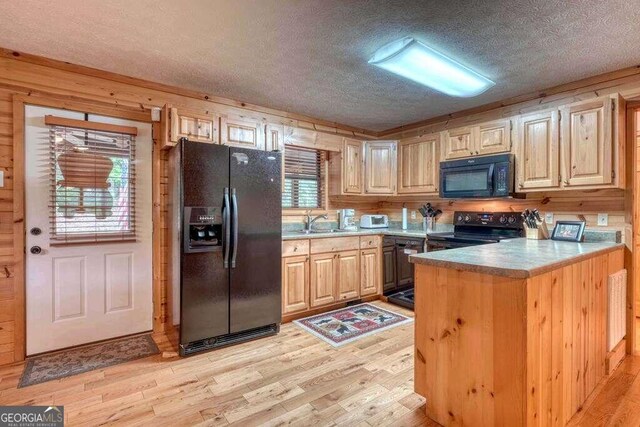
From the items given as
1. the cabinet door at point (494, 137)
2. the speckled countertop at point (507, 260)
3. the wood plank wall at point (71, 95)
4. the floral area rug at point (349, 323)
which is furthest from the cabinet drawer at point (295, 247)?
the cabinet door at point (494, 137)

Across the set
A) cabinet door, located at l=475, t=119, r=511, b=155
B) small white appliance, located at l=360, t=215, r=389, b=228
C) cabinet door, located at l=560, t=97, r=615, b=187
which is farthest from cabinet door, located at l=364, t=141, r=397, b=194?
cabinet door, located at l=560, t=97, r=615, b=187

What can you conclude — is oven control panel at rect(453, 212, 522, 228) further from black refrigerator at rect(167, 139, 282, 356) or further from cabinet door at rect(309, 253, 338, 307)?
black refrigerator at rect(167, 139, 282, 356)

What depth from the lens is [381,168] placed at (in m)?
4.43

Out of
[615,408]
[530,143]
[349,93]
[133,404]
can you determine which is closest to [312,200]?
[349,93]

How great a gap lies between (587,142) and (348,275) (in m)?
2.58

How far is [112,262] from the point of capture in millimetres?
3021

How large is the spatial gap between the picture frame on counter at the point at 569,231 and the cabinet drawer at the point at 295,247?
7.52 feet

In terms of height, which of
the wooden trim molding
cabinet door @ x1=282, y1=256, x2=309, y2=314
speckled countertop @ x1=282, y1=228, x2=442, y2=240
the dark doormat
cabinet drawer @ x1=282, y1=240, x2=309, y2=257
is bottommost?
the dark doormat

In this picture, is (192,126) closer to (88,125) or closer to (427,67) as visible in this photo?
(88,125)

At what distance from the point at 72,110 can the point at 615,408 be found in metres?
4.52

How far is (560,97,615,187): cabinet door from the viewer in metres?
2.60

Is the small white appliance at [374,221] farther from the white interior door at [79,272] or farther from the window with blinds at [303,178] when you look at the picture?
the white interior door at [79,272]

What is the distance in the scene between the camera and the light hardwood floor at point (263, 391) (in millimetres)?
1918

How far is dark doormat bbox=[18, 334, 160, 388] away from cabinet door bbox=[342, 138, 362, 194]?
2.77 meters
